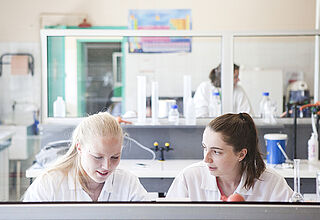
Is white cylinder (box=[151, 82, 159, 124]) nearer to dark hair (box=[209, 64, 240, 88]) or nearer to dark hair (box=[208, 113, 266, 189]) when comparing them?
dark hair (box=[209, 64, 240, 88])

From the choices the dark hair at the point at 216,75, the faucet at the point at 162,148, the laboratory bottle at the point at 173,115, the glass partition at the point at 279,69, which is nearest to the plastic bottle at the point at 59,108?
the laboratory bottle at the point at 173,115

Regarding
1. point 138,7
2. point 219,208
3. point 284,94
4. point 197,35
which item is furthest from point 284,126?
point 138,7

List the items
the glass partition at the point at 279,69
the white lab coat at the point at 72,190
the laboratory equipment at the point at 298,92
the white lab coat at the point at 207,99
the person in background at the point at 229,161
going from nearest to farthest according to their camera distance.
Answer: the white lab coat at the point at 72,190, the person in background at the point at 229,161, the white lab coat at the point at 207,99, the glass partition at the point at 279,69, the laboratory equipment at the point at 298,92

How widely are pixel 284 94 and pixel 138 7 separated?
1.81 metres

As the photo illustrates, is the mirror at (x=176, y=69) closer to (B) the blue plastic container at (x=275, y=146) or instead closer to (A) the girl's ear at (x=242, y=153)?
(B) the blue plastic container at (x=275, y=146)

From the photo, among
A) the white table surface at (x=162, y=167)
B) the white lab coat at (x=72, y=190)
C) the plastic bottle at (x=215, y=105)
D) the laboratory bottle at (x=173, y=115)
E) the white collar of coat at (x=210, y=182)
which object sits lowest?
the white table surface at (x=162, y=167)

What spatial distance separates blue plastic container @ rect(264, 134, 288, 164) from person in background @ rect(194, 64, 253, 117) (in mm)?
220

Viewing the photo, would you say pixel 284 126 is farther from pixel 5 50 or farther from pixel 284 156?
pixel 5 50

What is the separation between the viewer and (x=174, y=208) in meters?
0.52

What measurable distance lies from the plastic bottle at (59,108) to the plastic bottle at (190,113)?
0.58 m

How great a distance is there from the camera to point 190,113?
216cm

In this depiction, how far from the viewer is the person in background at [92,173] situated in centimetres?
71

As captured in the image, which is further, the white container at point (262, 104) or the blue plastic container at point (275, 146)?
the white container at point (262, 104)

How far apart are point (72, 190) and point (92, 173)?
122mm
